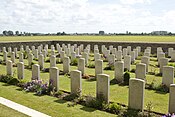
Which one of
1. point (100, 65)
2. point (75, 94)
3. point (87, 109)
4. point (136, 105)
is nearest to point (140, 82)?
point (136, 105)

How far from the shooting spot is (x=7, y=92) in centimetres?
1016

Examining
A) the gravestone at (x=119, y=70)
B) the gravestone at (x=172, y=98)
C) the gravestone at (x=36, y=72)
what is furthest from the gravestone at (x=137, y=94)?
the gravestone at (x=36, y=72)

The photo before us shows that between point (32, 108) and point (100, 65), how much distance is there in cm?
582

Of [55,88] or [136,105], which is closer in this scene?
[136,105]

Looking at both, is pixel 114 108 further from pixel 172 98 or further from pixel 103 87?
pixel 172 98

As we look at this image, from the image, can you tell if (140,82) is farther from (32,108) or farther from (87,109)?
(32,108)

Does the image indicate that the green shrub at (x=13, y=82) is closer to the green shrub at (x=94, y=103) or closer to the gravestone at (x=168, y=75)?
the green shrub at (x=94, y=103)

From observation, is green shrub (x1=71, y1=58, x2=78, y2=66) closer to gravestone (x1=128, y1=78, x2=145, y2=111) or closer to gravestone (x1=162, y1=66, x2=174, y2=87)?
gravestone (x1=162, y1=66, x2=174, y2=87)

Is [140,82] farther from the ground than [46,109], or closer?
farther from the ground

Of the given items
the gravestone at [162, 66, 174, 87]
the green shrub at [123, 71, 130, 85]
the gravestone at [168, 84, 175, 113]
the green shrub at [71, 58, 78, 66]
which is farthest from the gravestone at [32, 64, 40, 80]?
the green shrub at [71, 58, 78, 66]

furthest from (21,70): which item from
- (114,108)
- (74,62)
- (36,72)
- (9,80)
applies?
(74,62)

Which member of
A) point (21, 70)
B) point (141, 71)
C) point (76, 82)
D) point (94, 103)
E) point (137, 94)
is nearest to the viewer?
point (137, 94)

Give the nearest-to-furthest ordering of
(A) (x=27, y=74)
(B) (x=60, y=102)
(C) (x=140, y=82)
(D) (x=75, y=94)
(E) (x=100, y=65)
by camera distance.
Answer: (C) (x=140, y=82) < (B) (x=60, y=102) < (D) (x=75, y=94) < (E) (x=100, y=65) < (A) (x=27, y=74)

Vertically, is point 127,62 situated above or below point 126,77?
above
